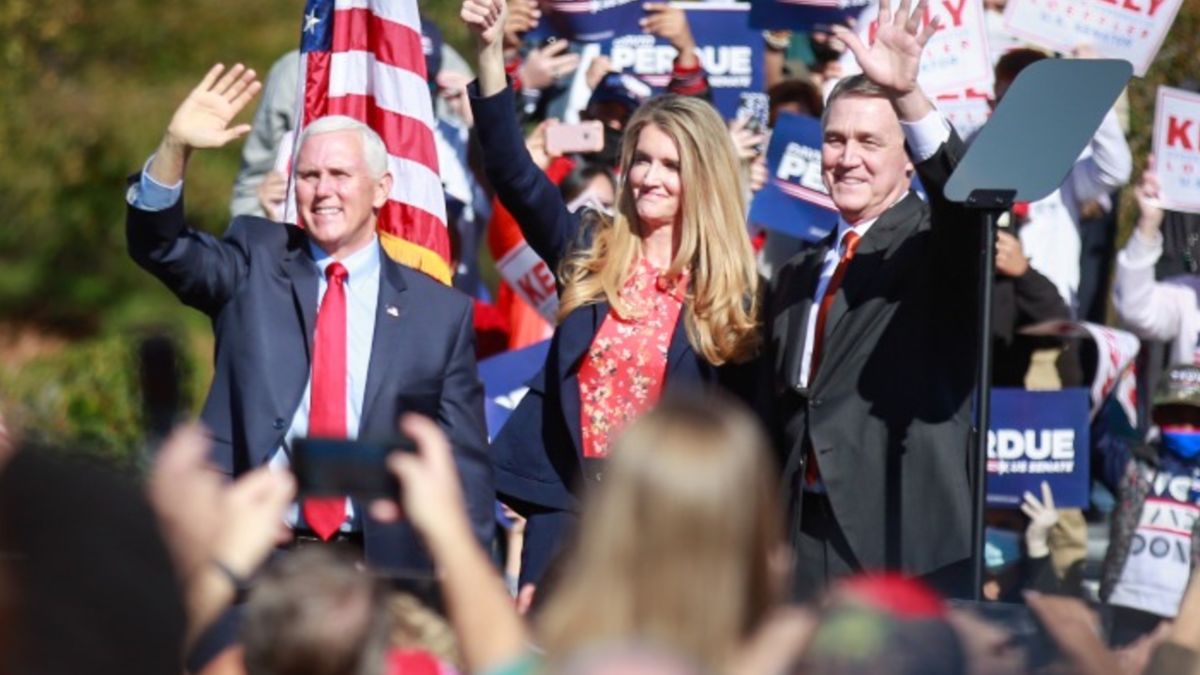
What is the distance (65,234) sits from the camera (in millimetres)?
17078

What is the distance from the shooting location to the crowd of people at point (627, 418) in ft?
10.4

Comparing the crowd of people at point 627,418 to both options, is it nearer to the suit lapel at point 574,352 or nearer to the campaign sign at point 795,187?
the suit lapel at point 574,352

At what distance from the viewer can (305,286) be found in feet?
20.2

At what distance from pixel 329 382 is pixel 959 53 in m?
2.75

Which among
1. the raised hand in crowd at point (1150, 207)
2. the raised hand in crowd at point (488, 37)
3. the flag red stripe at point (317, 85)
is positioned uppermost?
the raised hand in crowd at point (488, 37)

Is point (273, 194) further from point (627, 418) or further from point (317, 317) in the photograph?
point (627, 418)

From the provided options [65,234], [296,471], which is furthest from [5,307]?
[296,471]

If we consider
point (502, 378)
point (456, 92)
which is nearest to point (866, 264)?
point (502, 378)

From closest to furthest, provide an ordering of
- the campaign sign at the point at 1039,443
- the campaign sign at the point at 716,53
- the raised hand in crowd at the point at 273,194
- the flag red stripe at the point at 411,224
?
the flag red stripe at the point at 411,224 → the campaign sign at the point at 1039,443 → the raised hand in crowd at the point at 273,194 → the campaign sign at the point at 716,53

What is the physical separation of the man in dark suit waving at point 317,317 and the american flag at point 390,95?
81 cm

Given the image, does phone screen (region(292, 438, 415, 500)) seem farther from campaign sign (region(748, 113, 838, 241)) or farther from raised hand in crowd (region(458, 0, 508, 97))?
campaign sign (region(748, 113, 838, 241))

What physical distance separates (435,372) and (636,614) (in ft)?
9.99

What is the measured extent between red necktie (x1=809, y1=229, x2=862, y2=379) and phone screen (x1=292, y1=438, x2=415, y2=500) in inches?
95.1

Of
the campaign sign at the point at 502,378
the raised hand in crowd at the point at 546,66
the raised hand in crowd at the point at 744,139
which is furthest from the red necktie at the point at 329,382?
the raised hand in crowd at the point at 546,66
